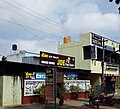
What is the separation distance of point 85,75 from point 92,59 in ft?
10.5

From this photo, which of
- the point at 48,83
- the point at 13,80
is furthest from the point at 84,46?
the point at 48,83

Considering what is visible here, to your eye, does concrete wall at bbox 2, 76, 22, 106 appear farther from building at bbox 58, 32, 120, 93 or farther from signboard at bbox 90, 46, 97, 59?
signboard at bbox 90, 46, 97, 59

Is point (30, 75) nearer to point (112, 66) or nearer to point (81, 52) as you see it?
point (81, 52)

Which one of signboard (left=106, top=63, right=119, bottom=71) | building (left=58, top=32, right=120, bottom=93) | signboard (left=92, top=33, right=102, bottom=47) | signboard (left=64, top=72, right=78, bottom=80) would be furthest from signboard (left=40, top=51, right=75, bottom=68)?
signboard (left=106, top=63, right=119, bottom=71)

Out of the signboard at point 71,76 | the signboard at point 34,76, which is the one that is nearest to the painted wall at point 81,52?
the signboard at point 71,76

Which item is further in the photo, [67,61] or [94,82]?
[94,82]

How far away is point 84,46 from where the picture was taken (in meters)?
42.8

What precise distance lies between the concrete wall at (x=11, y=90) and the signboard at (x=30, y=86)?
672mm

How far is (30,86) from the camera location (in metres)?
28.7

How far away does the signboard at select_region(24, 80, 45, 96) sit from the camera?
92.9 feet

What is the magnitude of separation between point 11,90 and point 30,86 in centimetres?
228

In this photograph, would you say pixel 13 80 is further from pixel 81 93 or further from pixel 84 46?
pixel 84 46

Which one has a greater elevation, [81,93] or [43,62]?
[43,62]

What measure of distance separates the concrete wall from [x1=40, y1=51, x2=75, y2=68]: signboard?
604 centimetres
